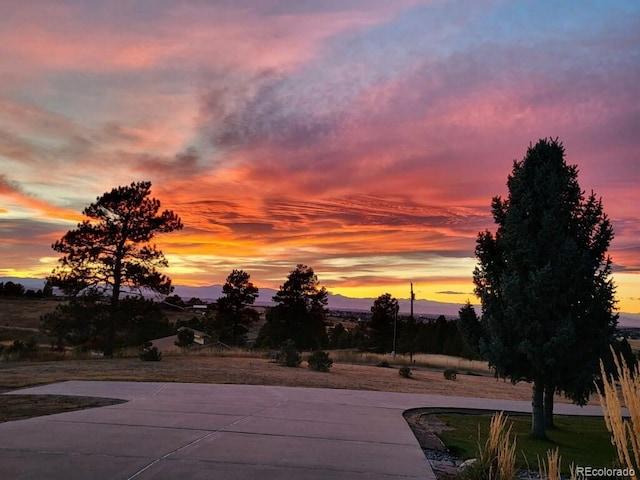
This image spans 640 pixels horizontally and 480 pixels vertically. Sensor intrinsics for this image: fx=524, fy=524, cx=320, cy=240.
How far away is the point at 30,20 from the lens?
1368 centimetres

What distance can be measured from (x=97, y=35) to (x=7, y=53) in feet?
9.17

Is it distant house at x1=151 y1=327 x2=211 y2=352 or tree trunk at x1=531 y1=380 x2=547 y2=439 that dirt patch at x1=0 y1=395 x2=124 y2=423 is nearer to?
tree trunk at x1=531 y1=380 x2=547 y2=439

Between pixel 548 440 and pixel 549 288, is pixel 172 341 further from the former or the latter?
pixel 549 288

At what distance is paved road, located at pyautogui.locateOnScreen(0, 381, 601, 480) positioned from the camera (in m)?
6.49

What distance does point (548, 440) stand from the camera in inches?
448

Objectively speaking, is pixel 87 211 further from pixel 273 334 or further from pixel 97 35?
pixel 273 334

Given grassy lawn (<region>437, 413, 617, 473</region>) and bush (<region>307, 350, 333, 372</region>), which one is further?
bush (<region>307, 350, 333, 372</region>)

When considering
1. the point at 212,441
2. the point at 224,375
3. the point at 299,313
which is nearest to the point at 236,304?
the point at 299,313

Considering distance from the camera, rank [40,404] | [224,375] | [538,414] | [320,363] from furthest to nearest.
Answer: [320,363]
[224,375]
[538,414]
[40,404]

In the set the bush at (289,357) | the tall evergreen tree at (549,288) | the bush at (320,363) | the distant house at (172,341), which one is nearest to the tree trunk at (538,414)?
the tall evergreen tree at (549,288)

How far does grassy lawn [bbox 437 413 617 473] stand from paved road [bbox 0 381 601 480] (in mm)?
1062

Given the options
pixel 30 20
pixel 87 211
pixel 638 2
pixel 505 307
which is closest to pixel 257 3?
pixel 30 20

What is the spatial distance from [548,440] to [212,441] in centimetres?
749

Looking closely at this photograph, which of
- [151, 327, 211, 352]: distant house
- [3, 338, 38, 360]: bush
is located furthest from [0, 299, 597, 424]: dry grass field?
[151, 327, 211, 352]: distant house
